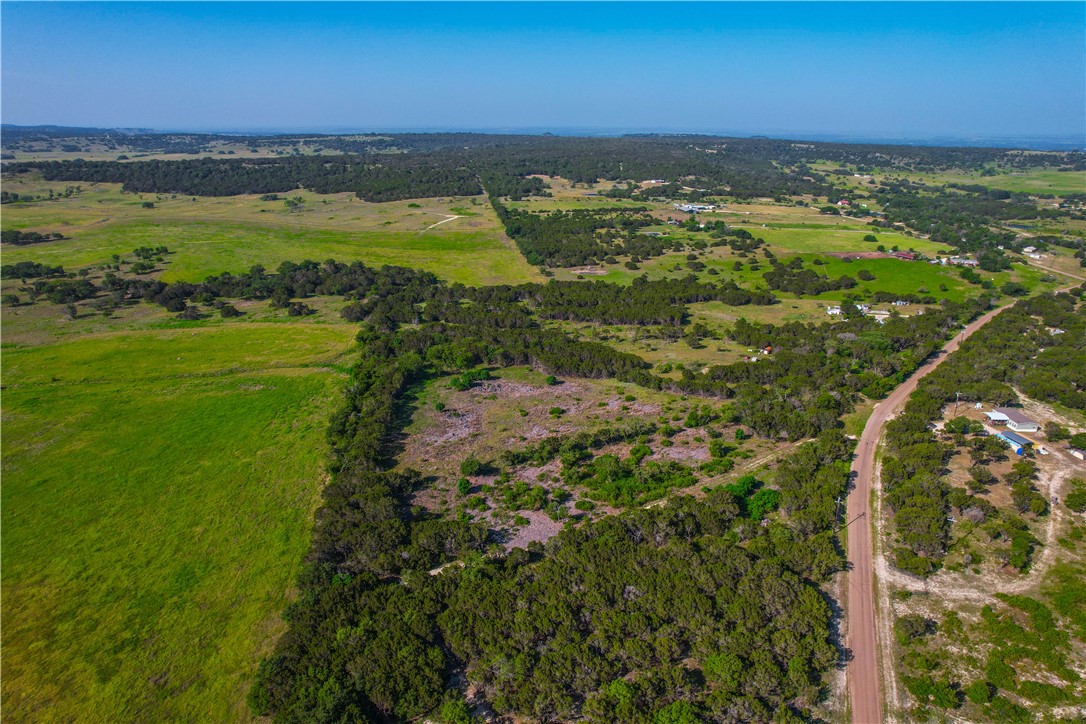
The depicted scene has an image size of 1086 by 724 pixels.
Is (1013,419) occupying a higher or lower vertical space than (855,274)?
lower

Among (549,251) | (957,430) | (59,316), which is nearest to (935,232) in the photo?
(549,251)

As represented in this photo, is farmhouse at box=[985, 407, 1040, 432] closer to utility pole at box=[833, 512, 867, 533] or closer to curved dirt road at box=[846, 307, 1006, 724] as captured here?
curved dirt road at box=[846, 307, 1006, 724]

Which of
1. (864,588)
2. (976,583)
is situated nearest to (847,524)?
(864,588)

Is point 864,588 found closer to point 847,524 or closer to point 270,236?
point 847,524

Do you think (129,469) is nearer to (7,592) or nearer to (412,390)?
(7,592)

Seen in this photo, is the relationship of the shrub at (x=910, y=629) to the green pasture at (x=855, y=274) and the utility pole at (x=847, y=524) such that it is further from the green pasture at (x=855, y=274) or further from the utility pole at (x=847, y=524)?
the green pasture at (x=855, y=274)

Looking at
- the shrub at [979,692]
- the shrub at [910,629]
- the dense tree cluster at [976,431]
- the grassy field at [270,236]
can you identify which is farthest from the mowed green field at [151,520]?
the grassy field at [270,236]

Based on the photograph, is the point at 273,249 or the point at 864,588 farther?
the point at 273,249
